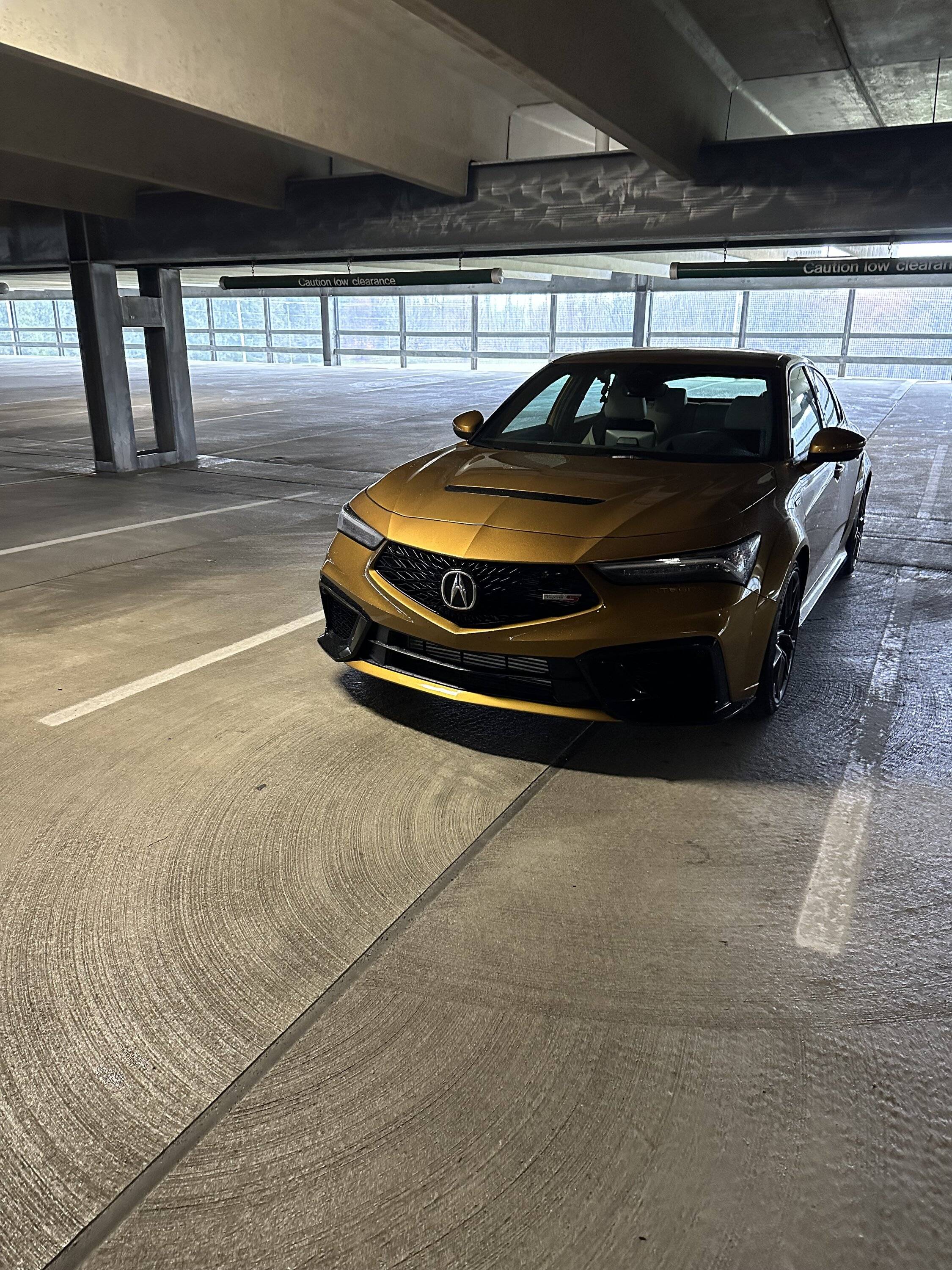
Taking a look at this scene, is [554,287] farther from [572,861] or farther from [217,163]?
[572,861]

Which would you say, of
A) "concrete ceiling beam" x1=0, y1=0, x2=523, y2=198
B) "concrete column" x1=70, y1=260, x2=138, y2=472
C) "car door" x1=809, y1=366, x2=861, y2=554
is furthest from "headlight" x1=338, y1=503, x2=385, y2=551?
"concrete column" x1=70, y1=260, x2=138, y2=472

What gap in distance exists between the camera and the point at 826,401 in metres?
6.15

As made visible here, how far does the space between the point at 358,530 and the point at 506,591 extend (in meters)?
0.96

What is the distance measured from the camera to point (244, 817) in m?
3.66

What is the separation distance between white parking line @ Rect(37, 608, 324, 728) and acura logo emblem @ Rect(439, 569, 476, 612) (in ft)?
6.33

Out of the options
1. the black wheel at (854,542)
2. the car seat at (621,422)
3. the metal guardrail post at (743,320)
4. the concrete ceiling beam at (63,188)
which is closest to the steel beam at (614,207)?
the concrete ceiling beam at (63,188)

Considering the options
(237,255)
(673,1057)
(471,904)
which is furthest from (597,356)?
(237,255)

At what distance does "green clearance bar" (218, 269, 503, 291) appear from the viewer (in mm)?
11695

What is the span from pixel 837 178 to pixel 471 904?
258 inches

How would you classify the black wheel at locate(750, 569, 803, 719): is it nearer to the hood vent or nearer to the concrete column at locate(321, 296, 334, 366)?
the hood vent

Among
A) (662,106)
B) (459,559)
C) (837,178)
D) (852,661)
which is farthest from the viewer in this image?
(837,178)

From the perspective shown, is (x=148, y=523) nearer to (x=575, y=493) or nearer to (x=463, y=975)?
(x=575, y=493)

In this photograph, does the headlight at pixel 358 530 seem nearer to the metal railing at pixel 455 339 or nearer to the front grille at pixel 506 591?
the front grille at pixel 506 591

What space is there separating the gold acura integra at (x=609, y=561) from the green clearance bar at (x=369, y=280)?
7.03m
